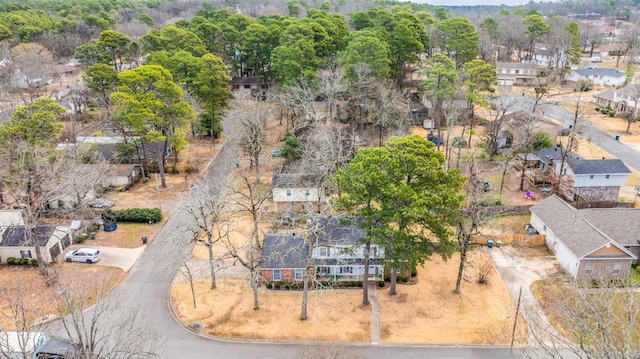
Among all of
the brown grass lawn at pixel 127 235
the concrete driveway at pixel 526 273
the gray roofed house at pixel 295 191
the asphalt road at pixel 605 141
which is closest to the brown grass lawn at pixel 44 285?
the brown grass lawn at pixel 127 235

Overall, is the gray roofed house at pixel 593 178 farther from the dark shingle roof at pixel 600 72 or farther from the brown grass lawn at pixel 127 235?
the dark shingle roof at pixel 600 72

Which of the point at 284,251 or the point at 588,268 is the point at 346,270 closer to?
the point at 284,251

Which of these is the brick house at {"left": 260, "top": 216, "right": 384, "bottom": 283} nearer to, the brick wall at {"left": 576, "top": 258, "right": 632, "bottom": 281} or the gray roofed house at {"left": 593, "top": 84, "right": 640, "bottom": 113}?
the brick wall at {"left": 576, "top": 258, "right": 632, "bottom": 281}

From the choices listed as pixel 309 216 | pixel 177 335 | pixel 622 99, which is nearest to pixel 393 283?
pixel 309 216

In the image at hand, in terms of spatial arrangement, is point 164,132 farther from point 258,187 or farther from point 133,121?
point 258,187

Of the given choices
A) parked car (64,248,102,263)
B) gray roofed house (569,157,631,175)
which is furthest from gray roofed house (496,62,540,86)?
parked car (64,248,102,263)

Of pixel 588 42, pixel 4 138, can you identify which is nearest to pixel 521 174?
pixel 4 138

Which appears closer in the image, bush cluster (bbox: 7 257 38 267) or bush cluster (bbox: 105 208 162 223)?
bush cluster (bbox: 7 257 38 267)

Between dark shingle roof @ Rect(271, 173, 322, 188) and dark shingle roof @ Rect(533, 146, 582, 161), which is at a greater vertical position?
dark shingle roof @ Rect(533, 146, 582, 161)
